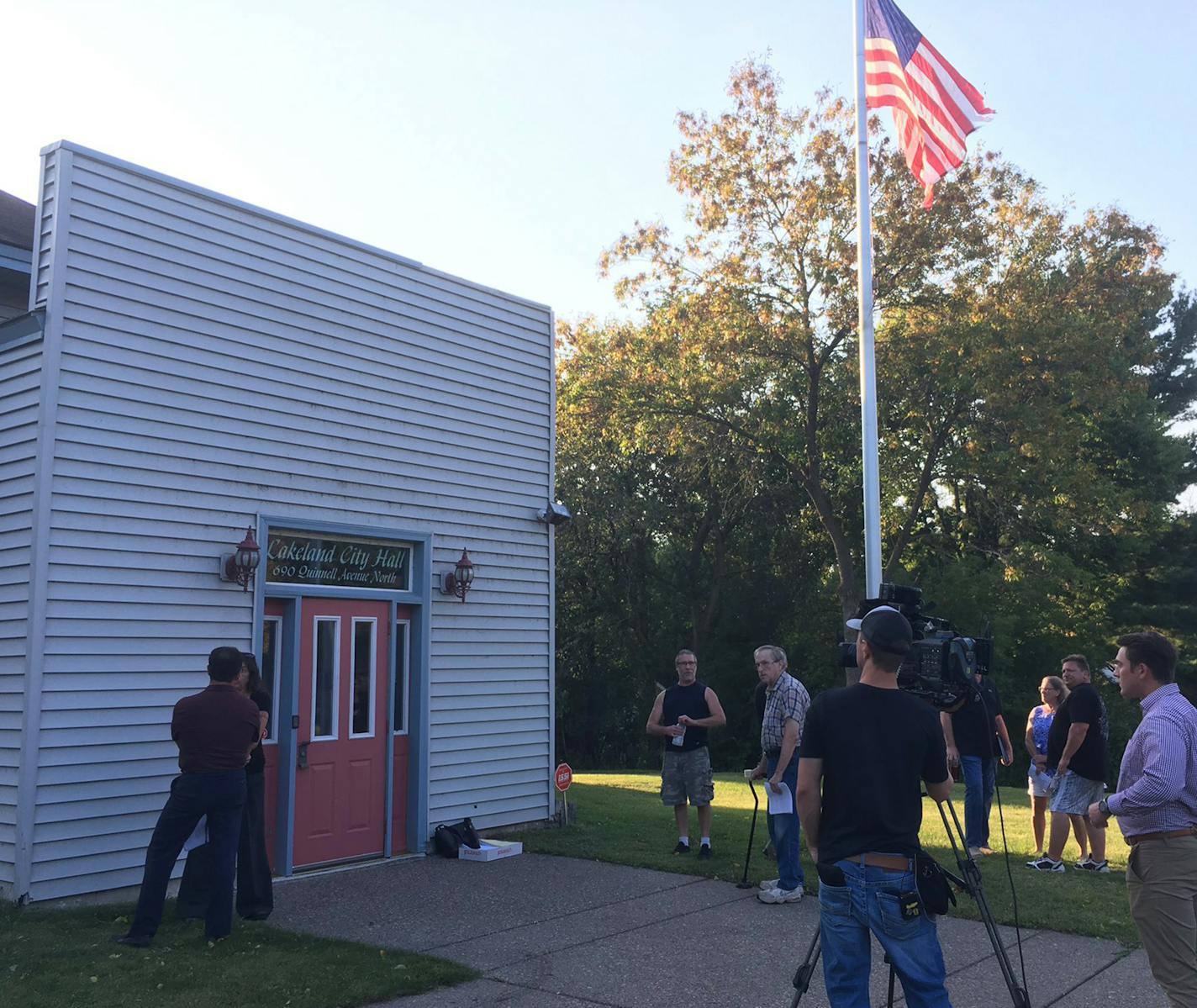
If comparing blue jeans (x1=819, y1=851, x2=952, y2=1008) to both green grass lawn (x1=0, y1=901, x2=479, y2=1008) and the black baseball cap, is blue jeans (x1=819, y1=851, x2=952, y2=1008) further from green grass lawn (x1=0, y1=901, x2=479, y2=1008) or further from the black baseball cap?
green grass lawn (x1=0, y1=901, x2=479, y2=1008)

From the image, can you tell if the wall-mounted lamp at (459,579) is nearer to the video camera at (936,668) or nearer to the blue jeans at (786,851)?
the blue jeans at (786,851)

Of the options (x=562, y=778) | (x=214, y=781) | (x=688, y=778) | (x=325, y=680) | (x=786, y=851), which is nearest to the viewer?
(x=214, y=781)

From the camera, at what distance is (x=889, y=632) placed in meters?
4.00

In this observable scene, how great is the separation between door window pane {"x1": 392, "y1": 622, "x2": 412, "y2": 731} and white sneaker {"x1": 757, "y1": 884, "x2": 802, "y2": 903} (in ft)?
12.2

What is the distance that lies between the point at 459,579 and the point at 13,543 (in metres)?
3.89

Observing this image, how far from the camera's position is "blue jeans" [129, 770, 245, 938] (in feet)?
21.6

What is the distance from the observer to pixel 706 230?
78.3 feet

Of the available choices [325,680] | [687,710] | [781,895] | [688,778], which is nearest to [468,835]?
[325,680]

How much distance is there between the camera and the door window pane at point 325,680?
359 inches

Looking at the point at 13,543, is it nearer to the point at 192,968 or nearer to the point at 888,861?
the point at 192,968

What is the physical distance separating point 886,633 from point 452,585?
678 centimetres

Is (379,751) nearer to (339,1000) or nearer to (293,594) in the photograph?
(293,594)

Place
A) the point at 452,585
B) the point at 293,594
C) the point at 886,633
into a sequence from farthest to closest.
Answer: the point at 452,585, the point at 293,594, the point at 886,633

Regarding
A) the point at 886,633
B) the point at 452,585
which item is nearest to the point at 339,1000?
the point at 886,633
